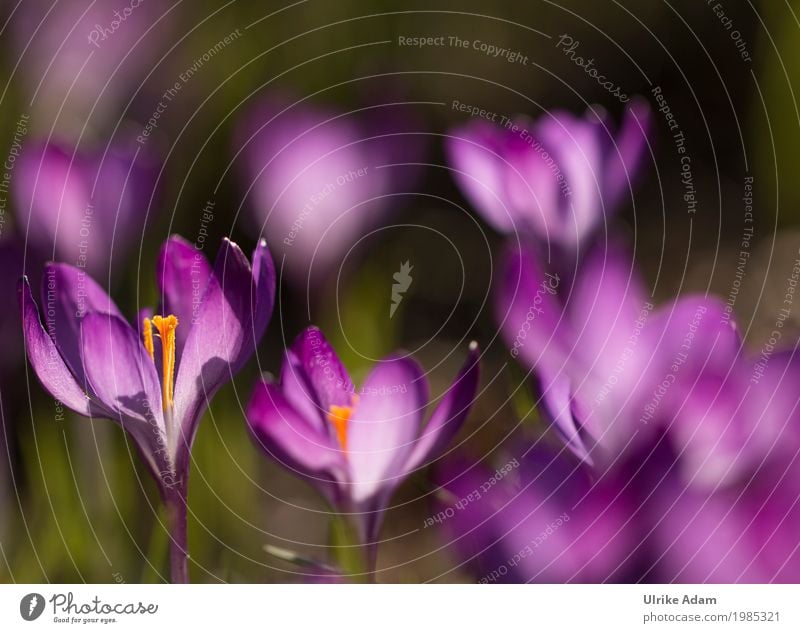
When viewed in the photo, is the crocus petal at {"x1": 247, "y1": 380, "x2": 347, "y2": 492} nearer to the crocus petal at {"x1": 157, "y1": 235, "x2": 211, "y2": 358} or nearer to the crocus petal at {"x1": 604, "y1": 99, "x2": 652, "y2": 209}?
the crocus petal at {"x1": 157, "y1": 235, "x2": 211, "y2": 358}

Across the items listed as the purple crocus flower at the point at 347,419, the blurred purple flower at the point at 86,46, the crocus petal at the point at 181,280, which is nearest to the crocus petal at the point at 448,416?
Answer: the purple crocus flower at the point at 347,419

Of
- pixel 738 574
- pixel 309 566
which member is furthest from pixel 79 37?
pixel 738 574

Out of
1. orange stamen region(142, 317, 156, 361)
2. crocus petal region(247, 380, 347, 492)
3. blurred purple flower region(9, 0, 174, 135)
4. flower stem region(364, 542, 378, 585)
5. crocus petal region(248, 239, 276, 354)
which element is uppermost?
blurred purple flower region(9, 0, 174, 135)

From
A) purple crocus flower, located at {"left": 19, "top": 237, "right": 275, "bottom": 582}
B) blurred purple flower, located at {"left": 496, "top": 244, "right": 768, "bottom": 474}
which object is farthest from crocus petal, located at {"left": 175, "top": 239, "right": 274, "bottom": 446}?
blurred purple flower, located at {"left": 496, "top": 244, "right": 768, "bottom": 474}

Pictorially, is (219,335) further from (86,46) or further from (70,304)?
(86,46)

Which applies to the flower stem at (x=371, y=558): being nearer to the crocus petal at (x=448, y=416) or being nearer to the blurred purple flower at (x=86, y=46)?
the crocus petal at (x=448, y=416)

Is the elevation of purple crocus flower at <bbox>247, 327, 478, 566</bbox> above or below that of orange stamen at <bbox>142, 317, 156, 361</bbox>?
below

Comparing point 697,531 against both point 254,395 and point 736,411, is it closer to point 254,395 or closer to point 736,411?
point 736,411
